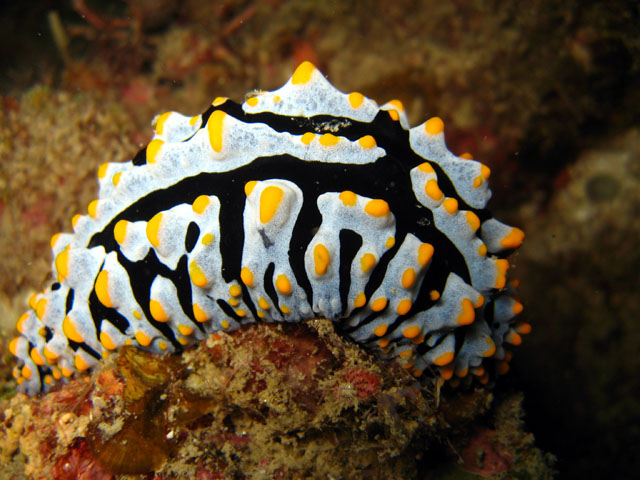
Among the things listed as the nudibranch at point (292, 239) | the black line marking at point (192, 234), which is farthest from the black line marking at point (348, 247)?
the black line marking at point (192, 234)

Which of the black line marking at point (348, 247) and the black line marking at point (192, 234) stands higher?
the black line marking at point (192, 234)

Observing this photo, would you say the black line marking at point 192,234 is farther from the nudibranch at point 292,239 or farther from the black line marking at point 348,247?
the black line marking at point 348,247

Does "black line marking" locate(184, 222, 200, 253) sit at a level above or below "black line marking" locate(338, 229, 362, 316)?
above

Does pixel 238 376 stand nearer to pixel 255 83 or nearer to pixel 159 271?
pixel 159 271

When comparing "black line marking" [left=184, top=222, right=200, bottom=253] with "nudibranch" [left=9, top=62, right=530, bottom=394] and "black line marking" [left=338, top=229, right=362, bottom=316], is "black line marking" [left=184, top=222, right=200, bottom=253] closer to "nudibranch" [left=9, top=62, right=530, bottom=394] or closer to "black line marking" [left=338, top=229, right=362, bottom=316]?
"nudibranch" [left=9, top=62, right=530, bottom=394]

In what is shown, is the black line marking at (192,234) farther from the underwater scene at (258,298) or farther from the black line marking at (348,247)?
the black line marking at (348,247)

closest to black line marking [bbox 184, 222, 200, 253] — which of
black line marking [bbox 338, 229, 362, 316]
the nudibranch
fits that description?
the nudibranch

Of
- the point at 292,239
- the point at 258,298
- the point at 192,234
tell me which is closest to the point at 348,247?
the point at 292,239

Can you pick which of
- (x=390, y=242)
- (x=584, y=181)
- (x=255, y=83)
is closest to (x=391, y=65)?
(x=255, y=83)

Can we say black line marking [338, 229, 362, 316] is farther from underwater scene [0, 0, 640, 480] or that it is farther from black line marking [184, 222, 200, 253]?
black line marking [184, 222, 200, 253]
